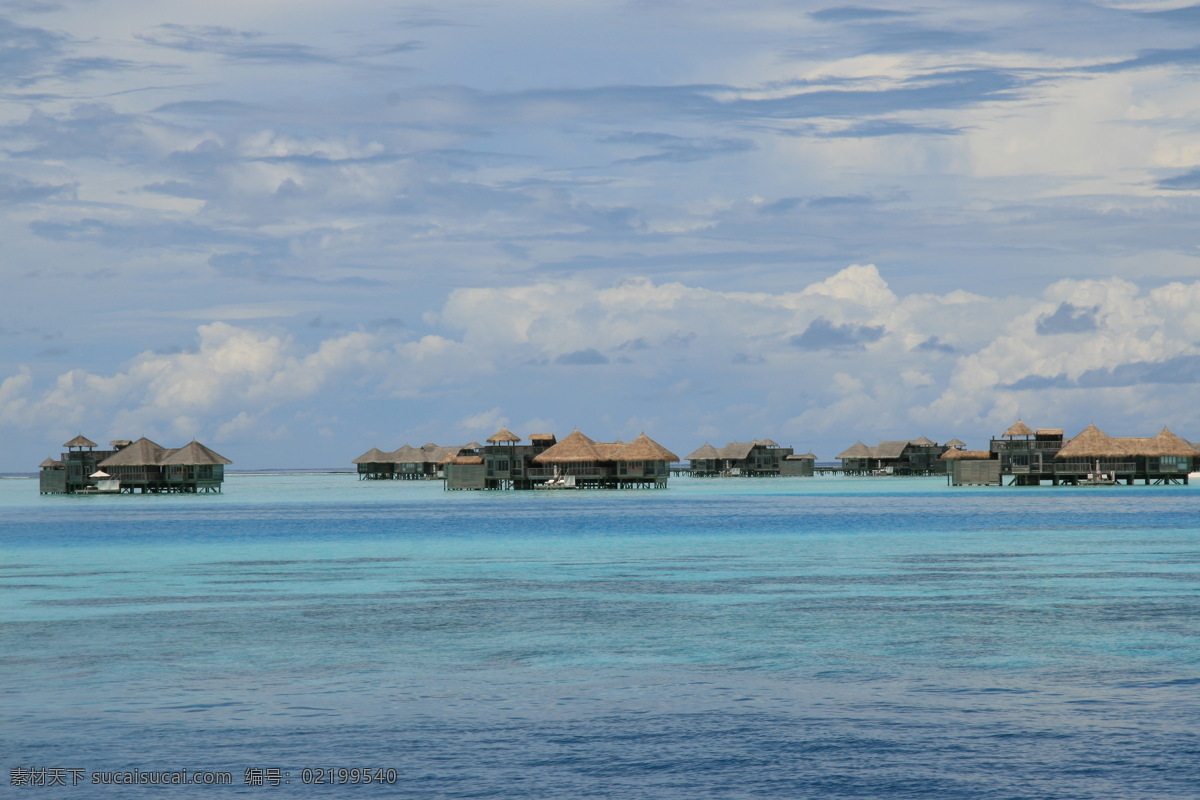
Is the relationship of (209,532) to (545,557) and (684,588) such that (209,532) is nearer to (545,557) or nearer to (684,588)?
(545,557)

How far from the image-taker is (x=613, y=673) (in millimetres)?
16609

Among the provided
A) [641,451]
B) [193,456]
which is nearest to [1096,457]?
[641,451]

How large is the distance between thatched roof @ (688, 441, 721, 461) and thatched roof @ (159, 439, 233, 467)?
72844 mm

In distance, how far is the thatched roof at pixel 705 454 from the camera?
154000 mm

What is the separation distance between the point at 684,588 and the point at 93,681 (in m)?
13.7

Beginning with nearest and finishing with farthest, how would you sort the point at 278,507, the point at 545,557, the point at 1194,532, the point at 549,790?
the point at 549,790, the point at 545,557, the point at 1194,532, the point at 278,507

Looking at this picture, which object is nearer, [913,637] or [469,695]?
[469,695]

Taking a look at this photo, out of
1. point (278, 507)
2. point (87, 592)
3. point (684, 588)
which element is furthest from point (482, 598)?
point (278, 507)

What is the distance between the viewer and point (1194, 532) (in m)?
43.0

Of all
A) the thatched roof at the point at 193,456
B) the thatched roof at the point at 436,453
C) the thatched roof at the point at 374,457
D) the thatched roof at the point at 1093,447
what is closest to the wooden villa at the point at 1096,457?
the thatched roof at the point at 1093,447

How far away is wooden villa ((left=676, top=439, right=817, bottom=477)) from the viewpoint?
150125 mm

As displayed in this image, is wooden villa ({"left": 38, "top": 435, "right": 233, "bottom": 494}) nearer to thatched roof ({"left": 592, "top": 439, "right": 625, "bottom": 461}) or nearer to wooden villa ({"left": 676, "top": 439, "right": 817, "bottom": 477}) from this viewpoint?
thatched roof ({"left": 592, "top": 439, "right": 625, "bottom": 461})

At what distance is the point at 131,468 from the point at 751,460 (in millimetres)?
79701

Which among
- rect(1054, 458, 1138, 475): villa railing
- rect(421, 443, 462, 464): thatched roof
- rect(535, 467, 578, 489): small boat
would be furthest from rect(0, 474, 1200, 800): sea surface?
rect(421, 443, 462, 464): thatched roof
